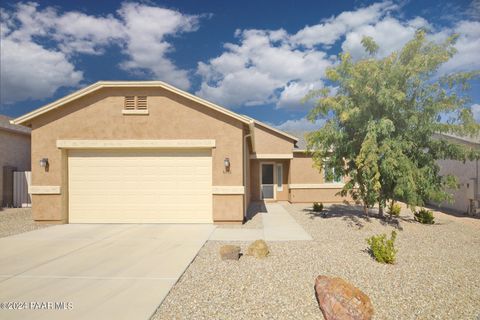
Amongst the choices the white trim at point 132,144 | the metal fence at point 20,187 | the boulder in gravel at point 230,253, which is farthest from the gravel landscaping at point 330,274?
the metal fence at point 20,187

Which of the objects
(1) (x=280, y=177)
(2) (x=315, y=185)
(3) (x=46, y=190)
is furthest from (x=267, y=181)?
(3) (x=46, y=190)

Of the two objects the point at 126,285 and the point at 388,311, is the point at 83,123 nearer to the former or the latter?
the point at 126,285

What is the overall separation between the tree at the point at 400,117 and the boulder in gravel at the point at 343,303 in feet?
19.2

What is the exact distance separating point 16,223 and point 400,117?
48.9ft

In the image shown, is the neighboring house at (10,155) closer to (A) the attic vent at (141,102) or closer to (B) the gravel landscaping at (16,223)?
(B) the gravel landscaping at (16,223)

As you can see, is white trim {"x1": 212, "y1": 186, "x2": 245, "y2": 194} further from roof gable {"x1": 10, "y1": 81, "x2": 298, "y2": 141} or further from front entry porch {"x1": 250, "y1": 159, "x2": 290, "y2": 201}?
front entry porch {"x1": 250, "y1": 159, "x2": 290, "y2": 201}

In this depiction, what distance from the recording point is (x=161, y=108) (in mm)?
10375

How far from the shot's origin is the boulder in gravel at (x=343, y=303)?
3.77m

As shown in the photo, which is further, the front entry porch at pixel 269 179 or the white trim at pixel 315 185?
the front entry porch at pixel 269 179

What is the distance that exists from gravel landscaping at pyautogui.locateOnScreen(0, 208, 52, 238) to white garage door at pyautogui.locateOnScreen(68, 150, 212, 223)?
1336 millimetres

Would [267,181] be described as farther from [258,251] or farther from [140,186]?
[258,251]

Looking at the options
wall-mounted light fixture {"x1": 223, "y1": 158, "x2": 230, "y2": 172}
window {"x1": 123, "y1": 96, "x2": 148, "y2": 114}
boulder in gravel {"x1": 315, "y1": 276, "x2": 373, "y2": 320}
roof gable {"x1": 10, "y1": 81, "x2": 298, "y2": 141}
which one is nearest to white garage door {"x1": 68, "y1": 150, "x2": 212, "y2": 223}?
wall-mounted light fixture {"x1": 223, "y1": 158, "x2": 230, "y2": 172}

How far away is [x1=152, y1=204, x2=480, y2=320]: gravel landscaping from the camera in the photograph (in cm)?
422

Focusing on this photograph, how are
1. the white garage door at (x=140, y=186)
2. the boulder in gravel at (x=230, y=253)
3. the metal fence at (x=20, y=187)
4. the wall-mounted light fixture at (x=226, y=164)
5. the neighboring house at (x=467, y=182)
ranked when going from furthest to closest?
1. the metal fence at (x=20, y=187)
2. the neighboring house at (x=467, y=182)
3. the white garage door at (x=140, y=186)
4. the wall-mounted light fixture at (x=226, y=164)
5. the boulder in gravel at (x=230, y=253)
